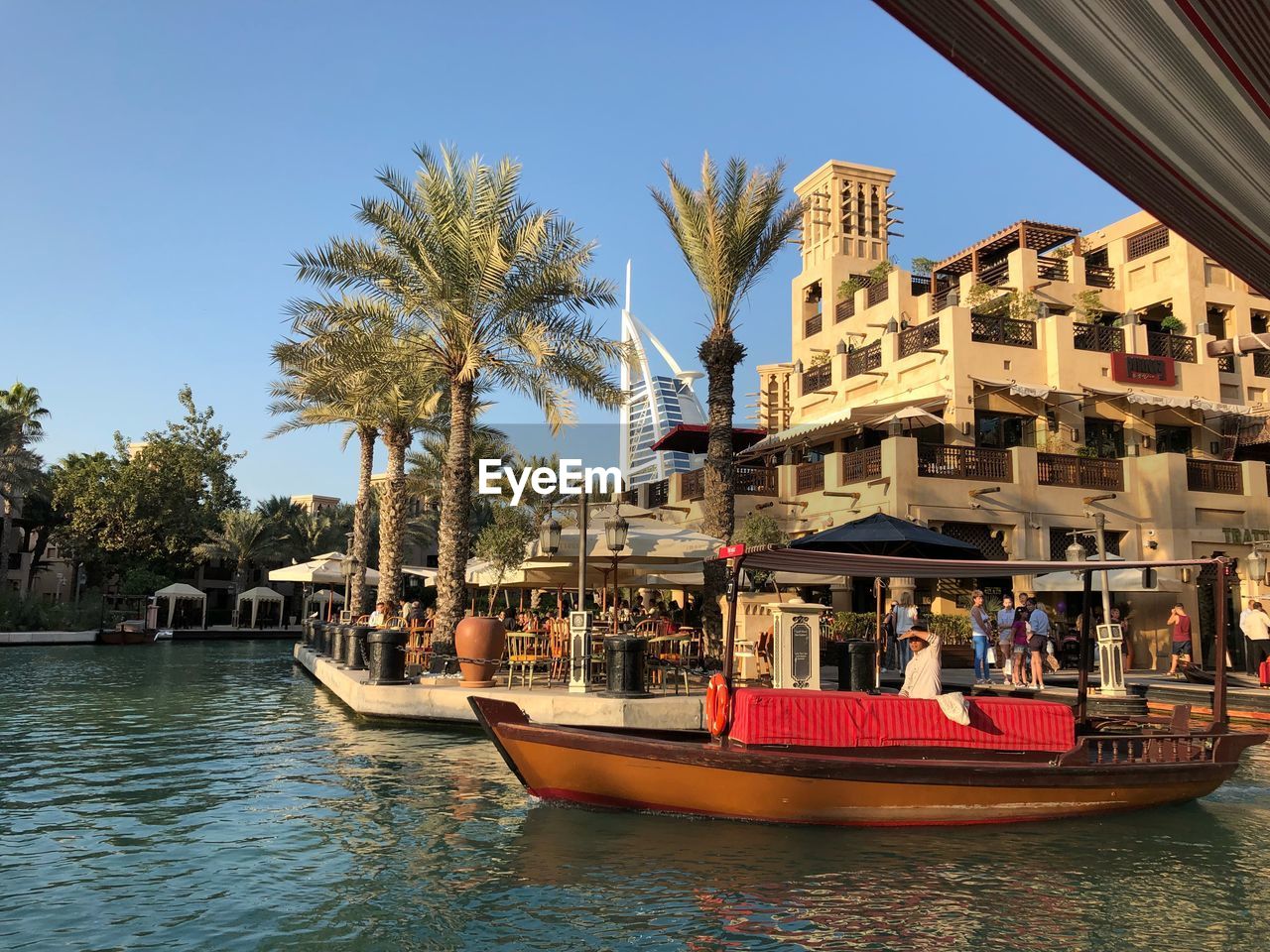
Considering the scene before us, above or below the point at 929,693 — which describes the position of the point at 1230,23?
above

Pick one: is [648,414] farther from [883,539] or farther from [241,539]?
[883,539]

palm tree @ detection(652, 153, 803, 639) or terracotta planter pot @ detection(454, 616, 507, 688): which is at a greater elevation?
palm tree @ detection(652, 153, 803, 639)

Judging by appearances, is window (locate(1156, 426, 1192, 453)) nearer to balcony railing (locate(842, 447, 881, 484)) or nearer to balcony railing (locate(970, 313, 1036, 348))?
balcony railing (locate(970, 313, 1036, 348))

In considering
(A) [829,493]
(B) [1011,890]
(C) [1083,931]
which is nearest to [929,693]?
(B) [1011,890]

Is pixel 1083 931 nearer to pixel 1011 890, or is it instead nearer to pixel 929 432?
pixel 1011 890

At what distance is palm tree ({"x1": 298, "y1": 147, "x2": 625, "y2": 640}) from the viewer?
18.4 m

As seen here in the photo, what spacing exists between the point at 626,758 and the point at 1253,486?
23960 mm

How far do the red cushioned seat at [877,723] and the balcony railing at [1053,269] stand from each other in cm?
2242

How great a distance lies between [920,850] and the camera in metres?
8.09

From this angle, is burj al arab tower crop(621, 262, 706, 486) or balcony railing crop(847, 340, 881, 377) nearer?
balcony railing crop(847, 340, 881, 377)

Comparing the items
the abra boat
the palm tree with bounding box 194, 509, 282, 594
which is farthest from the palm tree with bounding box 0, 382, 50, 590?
the abra boat

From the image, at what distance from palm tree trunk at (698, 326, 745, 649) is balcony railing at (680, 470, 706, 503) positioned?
980cm

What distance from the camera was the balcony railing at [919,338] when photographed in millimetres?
25750

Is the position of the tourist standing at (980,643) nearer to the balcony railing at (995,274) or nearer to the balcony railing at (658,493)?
the balcony railing at (995,274)
